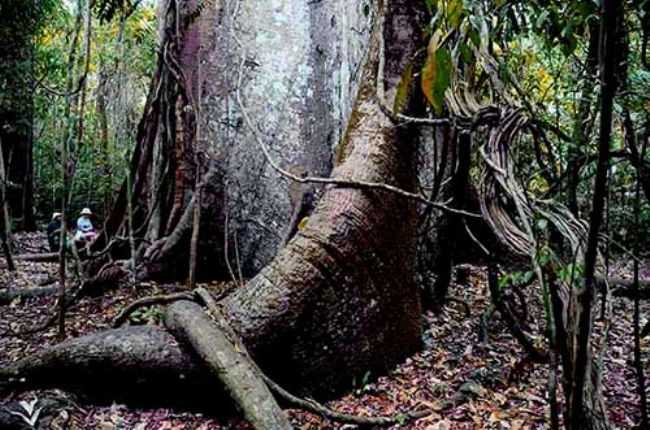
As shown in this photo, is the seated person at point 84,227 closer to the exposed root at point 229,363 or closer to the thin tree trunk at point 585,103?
the exposed root at point 229,363

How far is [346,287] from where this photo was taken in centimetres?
326

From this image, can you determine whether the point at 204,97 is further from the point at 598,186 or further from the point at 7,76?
the point at 7,76

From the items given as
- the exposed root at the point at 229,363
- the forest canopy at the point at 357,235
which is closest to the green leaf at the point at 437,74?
the forest canopy at the point at 357,235

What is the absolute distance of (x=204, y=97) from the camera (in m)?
5.42

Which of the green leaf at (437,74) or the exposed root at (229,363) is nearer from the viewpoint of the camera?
the green leaf at (437,74)

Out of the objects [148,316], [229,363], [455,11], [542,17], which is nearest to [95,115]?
[148,316]

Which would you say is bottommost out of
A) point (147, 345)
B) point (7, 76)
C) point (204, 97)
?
point (147, 345)

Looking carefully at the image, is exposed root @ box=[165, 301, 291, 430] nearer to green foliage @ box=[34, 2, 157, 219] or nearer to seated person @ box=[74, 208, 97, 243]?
seated person @ box=[74, 208, 97, 243]

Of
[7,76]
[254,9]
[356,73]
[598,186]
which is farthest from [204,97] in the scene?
[7,76]

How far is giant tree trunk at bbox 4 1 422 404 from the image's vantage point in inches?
121

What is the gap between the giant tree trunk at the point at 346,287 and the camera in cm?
307

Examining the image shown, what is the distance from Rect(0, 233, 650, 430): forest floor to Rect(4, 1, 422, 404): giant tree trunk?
0.15 meters

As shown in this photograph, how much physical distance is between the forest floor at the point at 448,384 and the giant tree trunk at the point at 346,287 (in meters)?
0.15

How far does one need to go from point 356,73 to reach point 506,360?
2.55 meters
